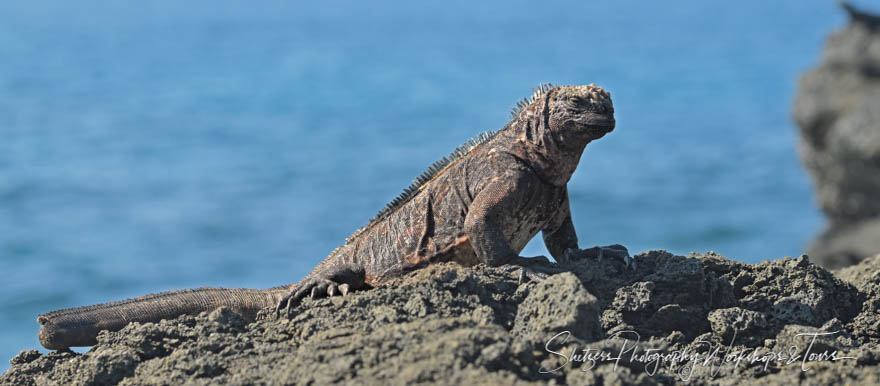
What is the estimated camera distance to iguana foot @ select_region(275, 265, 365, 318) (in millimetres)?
6000

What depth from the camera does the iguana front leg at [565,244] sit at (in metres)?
6.28

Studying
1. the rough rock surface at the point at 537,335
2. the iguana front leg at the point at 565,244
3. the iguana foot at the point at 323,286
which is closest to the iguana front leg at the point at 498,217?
the rough rock surface at the point at 537,335

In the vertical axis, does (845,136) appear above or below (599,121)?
above

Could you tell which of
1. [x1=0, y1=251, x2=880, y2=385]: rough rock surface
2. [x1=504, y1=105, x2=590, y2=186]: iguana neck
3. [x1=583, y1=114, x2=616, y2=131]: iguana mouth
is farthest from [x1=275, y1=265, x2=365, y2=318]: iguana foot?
[x1=583, y1=114, x2=616, y2=131]: iguana mouth

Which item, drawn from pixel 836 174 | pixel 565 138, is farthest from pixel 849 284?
pixel 836 174

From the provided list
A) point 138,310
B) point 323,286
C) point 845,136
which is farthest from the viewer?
point 845,136

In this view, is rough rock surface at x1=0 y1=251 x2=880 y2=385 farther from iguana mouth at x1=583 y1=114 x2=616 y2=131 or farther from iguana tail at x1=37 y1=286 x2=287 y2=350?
iguana mouth at x1=583 y1=114 x2=616 y2=131

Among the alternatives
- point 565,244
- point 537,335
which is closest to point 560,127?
point 565,244

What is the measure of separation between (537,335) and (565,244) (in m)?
1.98

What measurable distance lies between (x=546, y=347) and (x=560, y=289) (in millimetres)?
317

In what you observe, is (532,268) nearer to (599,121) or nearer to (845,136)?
(599,121)

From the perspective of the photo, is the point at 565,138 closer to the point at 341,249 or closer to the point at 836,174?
the point at 341,249

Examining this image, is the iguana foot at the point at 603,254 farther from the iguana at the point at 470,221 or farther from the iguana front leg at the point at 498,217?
the iguana front leg at the point at 498,217

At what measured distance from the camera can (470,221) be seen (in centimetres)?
615
